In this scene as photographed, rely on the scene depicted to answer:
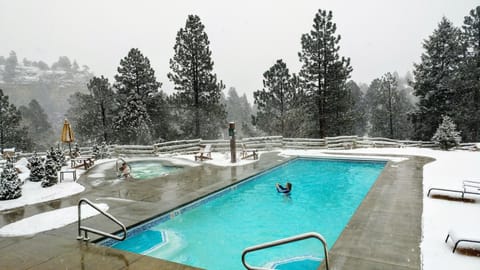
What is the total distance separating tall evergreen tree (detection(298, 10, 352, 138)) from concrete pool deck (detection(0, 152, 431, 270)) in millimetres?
11803

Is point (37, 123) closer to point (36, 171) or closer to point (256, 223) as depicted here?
point (36, 171)

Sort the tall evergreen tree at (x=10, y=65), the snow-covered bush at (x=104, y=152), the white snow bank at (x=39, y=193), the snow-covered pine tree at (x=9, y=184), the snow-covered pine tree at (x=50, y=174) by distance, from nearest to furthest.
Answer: the white snow bank at (x=39, y=193)
the snow-covered pine tree at (x=9, y=184)
the snow-covered pine tree at (x=50, y=174)
the snow-covered bush at (x=104, y=152)
the tall evergreen tree at (x=10, y=65)

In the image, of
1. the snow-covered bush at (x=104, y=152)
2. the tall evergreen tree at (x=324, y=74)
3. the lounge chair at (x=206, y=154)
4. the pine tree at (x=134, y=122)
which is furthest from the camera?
the pine tree at (x=134, y=122)

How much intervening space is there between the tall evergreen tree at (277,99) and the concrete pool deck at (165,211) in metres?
12.2

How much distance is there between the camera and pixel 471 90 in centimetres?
2061

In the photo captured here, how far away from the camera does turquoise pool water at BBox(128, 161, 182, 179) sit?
10.2 meters

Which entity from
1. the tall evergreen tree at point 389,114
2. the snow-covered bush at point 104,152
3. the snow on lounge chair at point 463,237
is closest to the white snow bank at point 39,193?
the snow-covered bush at point 104,152

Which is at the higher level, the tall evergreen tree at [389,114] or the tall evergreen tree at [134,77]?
the tall evergreen tree at [134,77]

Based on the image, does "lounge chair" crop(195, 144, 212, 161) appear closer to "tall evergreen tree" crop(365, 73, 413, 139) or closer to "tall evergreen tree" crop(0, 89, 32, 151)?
"tall evergreen tree" crop(0, 89, 32, 151)

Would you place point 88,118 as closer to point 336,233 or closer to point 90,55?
point 336,233

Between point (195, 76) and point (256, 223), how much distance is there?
15.5m

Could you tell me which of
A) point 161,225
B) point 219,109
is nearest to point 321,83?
point 219,109

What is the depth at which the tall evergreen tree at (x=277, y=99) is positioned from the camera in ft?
68.4

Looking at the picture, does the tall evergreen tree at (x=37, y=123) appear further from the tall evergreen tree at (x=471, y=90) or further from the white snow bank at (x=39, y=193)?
the tall evergreen tree at (x=471, y=90)
